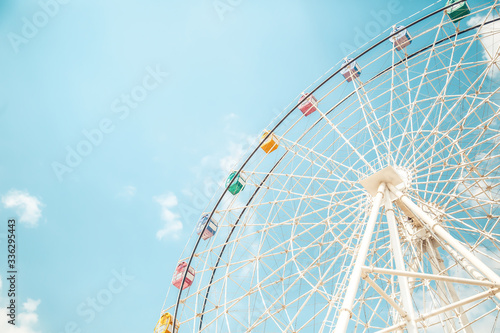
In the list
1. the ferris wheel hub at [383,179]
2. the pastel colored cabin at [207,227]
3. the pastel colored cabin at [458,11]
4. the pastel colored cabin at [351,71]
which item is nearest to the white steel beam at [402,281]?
the ferris wheel hub at [383,179]

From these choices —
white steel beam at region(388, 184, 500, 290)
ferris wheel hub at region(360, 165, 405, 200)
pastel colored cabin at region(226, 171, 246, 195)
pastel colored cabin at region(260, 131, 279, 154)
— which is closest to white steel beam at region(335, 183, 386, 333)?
white steel beam at region(388, 184, 500, 290)

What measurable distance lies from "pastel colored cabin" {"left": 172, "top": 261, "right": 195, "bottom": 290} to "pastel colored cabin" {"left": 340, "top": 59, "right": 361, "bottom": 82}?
12446 mm

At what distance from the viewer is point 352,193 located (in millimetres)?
16438

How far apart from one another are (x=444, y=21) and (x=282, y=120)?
28.3ft

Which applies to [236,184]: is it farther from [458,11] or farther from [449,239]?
[458,11]

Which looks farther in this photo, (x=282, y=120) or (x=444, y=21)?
(x=282, y=120)

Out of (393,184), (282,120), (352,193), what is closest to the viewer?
(393,184)

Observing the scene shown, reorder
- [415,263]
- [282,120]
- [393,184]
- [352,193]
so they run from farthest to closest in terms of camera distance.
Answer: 1. [282,120]
2. [352,193]
3. [415,263]
4. [393,184]

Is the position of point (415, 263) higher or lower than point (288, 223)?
lower

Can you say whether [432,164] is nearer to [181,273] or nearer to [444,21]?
[444,21]

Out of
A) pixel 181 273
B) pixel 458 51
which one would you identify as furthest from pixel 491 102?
pixel 181 273

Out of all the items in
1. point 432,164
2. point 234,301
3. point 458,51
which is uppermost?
point 458,51

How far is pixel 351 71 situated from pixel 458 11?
5.07 metres

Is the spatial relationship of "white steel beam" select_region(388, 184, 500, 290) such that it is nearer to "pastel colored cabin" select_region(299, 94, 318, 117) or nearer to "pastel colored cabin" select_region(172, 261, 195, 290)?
"pastel colored cabin" select_region(299, 94, 318, 117)
